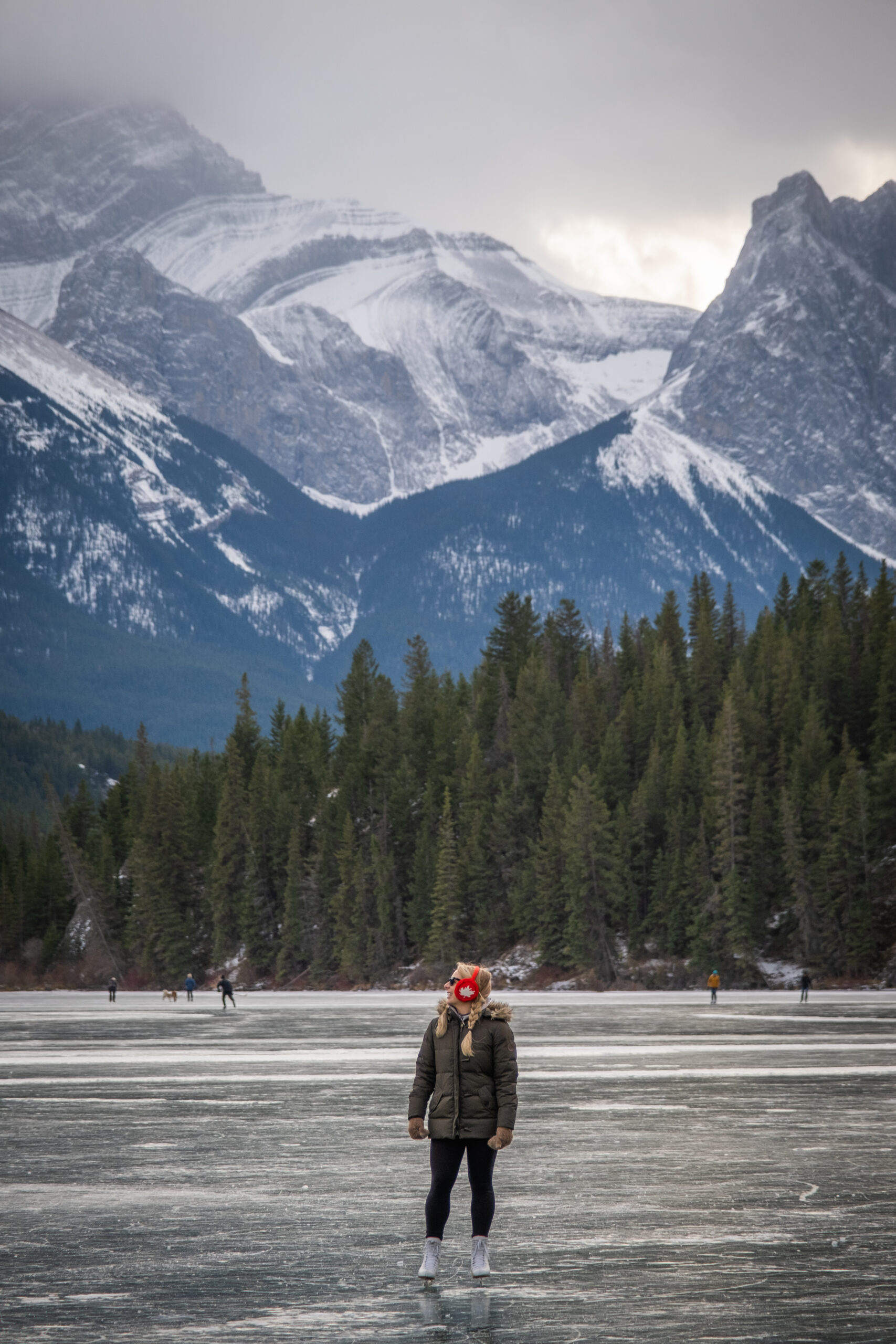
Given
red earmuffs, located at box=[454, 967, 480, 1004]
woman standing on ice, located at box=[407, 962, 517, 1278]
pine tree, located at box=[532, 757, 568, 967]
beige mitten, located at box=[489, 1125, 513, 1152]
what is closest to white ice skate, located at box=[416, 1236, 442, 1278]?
woman standing on ice, located at box=[407, 962, 517, 1278]

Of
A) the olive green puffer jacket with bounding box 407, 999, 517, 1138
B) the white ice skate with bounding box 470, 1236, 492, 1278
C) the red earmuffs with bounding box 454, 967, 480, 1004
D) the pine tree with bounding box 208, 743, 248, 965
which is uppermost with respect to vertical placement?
the pine tree with bounding box 208, 743, 248, 965

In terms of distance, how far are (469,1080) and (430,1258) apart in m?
1.94

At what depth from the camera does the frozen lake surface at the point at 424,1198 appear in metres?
14.4

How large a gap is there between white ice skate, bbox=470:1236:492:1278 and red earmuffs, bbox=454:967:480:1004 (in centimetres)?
242

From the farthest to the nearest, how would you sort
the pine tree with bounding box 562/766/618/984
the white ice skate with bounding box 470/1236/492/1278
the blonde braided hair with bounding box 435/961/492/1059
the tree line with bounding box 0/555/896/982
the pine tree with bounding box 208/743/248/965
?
the pine tree with bounding box 208/743/248/965, the pine tree with bounding box 562/766/618/984, the tree line with bounding box 0/555/896/982, the white ice skate with bounding box 470/1236/492/1278, the blonde braided hair with bounding box 435/961/492/1059

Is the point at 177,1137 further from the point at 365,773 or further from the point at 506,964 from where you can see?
the point at 365,773

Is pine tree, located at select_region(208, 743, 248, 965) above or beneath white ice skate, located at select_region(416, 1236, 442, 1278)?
above

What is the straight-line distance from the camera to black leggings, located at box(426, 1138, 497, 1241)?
49.0ft

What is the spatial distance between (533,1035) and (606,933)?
65.9 metres

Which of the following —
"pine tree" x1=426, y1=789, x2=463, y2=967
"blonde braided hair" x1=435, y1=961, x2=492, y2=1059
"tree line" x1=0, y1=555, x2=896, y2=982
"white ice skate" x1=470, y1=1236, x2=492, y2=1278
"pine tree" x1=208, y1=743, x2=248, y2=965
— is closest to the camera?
"blonde braided hair" x1=435, y1=961, x2=492, y2=1059

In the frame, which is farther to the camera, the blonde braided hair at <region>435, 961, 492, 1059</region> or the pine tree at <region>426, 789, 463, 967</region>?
the pine tree at <region>426, 789, 463, 967</region>

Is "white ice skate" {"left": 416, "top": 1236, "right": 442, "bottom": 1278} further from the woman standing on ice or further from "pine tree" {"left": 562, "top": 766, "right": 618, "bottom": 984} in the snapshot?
"pine tree" {"left": 562, "top": 766, "right": 618, "bottom": 984}

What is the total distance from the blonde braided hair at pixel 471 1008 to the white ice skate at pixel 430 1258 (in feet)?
6.35

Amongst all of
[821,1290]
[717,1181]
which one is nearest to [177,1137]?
[717,1181]
